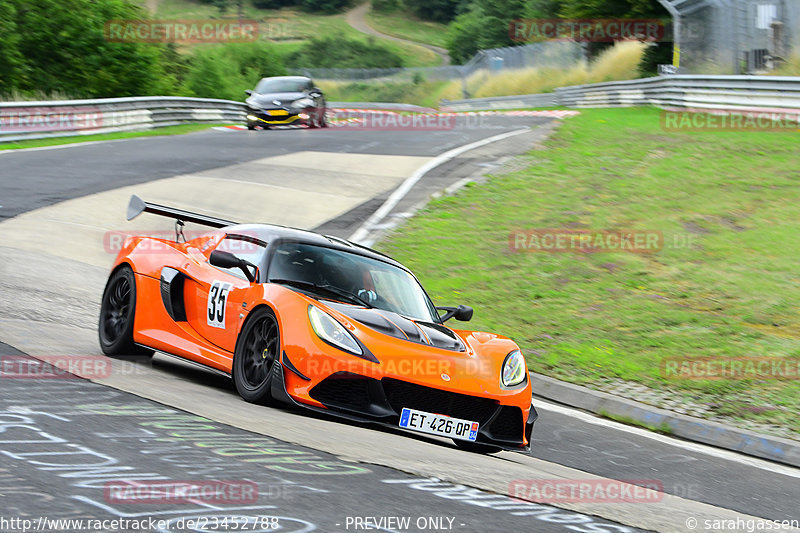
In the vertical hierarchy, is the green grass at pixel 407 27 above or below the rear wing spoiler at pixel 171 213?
above

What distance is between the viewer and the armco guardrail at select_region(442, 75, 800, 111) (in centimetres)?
2270

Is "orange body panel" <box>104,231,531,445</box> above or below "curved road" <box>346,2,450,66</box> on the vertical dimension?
below

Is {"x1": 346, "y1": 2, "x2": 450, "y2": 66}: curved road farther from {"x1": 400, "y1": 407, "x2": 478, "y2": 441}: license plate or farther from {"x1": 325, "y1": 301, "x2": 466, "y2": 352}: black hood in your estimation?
{"x1": 400, "y1": 407, "x2": 478, "y2": 441}: license plate

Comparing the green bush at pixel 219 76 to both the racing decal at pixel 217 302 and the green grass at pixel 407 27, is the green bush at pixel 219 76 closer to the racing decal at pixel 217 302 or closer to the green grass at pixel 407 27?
the racing decal at pixel 217 302

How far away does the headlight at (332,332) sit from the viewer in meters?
6.30

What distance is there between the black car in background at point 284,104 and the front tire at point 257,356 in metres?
23.1

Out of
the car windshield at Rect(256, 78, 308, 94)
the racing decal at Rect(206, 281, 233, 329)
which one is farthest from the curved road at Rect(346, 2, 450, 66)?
the racing decal at Rect(206, 281, 233, 329)

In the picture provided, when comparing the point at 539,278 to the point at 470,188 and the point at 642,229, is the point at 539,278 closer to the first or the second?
the point at 642,229

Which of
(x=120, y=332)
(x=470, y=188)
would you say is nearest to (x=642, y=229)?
(x=470, y=188)

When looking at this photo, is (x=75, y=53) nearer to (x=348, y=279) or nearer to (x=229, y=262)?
(x=348, y=279)

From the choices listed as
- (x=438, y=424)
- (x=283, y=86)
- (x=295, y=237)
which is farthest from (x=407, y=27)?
(x=438, y=424)

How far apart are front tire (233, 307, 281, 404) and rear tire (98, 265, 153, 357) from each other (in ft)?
5.14

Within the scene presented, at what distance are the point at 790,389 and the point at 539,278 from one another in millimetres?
4020

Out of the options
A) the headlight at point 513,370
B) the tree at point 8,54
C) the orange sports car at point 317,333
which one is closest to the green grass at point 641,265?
the headlight at point 513,370
